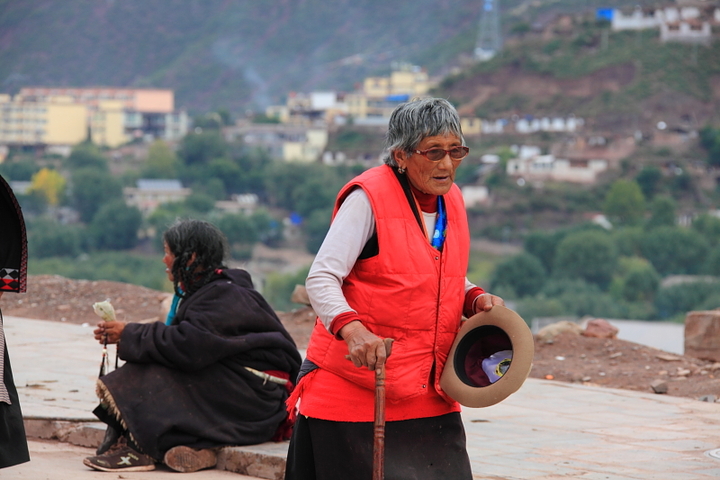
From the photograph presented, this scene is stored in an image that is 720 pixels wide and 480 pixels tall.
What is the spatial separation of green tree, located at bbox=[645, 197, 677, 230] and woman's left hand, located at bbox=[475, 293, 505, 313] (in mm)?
85639

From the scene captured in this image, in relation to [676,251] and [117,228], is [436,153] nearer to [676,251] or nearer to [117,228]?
[676,251]

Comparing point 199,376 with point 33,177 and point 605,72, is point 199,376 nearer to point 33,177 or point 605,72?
point 605,72

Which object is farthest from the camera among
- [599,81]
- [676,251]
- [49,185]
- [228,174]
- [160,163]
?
[160,163]

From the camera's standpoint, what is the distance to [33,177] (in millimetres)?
109500

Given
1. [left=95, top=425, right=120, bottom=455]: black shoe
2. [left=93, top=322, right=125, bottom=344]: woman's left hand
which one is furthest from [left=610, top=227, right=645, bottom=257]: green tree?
[left=93, top=322, right=125, bottom=344]: woman's left hand

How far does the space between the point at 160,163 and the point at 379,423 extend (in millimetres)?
110808

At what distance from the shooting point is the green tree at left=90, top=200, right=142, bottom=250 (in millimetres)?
90062

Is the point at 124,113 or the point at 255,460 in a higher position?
the point at 124,113

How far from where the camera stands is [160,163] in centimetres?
11138

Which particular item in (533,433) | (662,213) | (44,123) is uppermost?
(44,123)

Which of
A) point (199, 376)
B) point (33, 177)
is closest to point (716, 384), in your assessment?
point (199, 376)

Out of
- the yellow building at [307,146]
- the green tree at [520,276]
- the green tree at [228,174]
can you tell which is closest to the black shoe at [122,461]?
the green tree at [520,276]

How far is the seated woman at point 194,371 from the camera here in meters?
4.11

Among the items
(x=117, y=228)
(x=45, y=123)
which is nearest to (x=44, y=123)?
(x=45, y=123)
